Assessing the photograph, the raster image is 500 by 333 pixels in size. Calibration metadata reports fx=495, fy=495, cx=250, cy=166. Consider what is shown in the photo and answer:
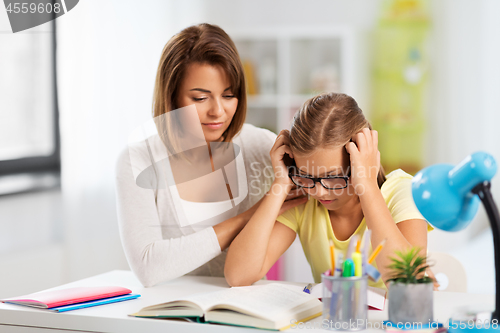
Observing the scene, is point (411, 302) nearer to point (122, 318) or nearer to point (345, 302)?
point (345, 302)

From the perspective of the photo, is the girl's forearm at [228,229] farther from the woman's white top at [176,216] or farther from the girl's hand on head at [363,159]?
the girl's hand on head at [363,159]

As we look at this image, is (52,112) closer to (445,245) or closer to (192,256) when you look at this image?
(192,256)

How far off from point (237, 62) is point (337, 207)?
478 millimetres

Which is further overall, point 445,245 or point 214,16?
point 214,16

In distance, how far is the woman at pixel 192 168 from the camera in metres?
1.24

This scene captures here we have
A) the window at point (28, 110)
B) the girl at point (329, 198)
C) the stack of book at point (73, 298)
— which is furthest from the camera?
the window at point (28, 110)

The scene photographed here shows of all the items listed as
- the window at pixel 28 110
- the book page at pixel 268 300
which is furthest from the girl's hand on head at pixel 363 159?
the window at pixel 28 110

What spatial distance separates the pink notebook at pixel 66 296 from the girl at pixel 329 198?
0.29m

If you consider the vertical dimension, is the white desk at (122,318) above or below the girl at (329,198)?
below

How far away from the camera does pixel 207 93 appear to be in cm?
133

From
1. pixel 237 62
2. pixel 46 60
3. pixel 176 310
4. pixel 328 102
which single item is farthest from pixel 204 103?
pixel 46 60

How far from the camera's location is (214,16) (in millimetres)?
3461

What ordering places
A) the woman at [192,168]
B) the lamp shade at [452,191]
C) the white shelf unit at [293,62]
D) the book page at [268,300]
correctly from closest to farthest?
the lamp shade at [452,191], the book page at [268,300], the woman at [192,168], the white shelf unit at [293,62]

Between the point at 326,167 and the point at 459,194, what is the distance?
1.29 ft
